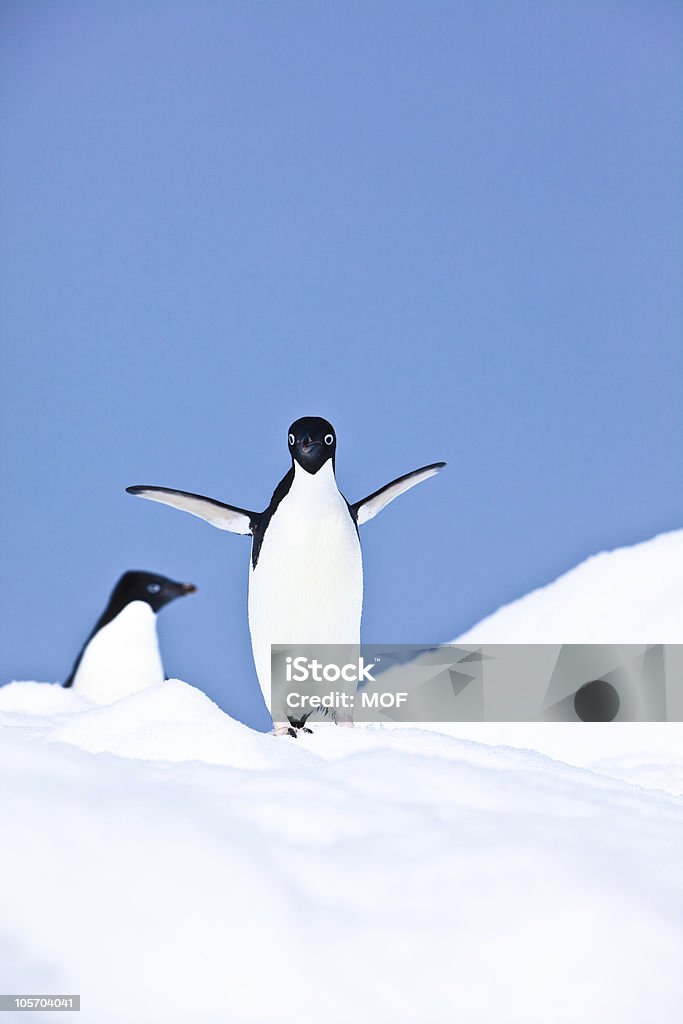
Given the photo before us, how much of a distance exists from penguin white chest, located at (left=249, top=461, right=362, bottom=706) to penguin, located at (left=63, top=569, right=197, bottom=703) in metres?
3.16

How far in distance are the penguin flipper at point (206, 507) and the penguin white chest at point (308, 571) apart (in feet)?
1.35

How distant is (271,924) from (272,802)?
220mm

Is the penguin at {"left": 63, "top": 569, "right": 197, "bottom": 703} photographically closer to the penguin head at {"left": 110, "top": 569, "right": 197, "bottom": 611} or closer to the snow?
the penguin head at {"left": 110, "top": 569, "right": 197, "bottom": 611}

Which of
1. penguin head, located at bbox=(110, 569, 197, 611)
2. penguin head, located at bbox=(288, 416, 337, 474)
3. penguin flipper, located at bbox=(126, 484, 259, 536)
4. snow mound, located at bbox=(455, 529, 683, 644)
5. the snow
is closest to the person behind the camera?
the snow

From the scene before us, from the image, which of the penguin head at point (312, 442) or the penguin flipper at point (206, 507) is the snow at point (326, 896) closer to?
the penguin head at point (312, 442)

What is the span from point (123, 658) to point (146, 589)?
0.61 m

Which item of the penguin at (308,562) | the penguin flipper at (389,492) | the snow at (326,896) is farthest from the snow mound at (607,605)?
the snow at (326,896)

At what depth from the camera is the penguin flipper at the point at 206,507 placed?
12.0 feet

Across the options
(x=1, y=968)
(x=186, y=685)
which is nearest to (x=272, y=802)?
(x=1, y=968)

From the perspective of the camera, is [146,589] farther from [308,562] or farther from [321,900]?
[321,900]

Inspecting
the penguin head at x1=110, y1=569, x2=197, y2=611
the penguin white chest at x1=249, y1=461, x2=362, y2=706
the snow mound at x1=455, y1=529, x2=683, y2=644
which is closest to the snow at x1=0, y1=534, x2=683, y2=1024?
the penguin white chest at x1=249, y1=461, x2=362, y2=706

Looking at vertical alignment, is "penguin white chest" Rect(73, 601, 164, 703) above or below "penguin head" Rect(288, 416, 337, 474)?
below

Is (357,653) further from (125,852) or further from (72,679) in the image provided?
(72,679)

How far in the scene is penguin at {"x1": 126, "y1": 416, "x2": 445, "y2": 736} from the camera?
3178 millimetres
